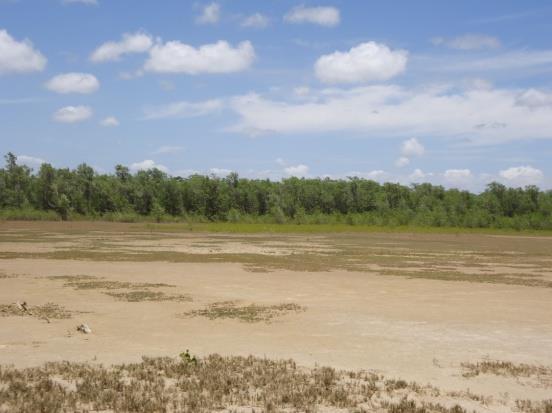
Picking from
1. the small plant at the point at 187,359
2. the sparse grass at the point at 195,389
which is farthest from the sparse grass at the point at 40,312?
the small plant at the point at 187,359

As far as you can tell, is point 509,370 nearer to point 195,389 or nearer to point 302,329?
point 302,329

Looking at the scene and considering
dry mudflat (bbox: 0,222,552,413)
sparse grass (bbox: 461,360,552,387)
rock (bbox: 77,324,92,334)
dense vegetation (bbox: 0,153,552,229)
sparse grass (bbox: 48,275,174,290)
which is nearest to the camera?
dry mudflat (bbox: 0,222,552,413)

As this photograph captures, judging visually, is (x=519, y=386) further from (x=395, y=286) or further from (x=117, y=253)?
(x=117, y=253)

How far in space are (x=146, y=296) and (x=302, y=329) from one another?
7.52 m

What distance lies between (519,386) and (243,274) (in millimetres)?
19962

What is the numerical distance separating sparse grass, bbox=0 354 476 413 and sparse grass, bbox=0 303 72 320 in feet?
20.2

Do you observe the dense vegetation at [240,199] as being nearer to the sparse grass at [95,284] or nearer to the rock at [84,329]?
the sparse grass at [95,284]

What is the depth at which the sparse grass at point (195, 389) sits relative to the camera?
8.95 m

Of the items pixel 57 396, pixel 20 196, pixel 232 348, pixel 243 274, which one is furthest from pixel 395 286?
pixel 20 196

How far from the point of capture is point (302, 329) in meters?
16.1

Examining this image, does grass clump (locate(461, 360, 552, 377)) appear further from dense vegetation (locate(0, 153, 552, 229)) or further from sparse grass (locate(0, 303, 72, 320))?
dense vegetation (locate(0, 153, 552, 229))

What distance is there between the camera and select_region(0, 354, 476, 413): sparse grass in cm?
895

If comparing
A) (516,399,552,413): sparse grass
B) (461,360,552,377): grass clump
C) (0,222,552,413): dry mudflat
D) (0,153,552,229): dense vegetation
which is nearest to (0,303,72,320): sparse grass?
(0,222,552,413): dry mudflat

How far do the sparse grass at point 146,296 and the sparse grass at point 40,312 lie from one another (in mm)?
2660
